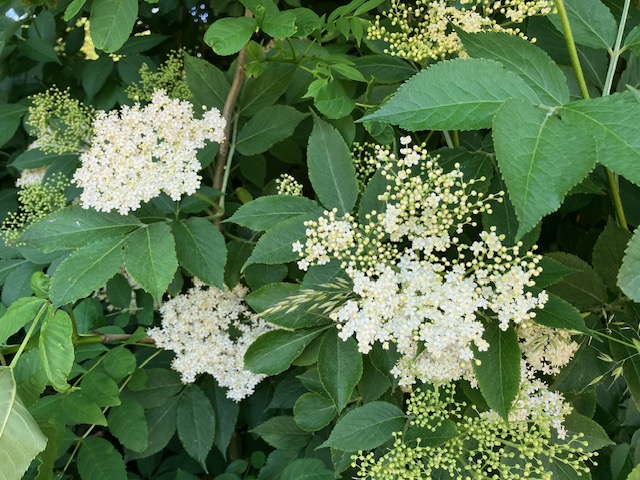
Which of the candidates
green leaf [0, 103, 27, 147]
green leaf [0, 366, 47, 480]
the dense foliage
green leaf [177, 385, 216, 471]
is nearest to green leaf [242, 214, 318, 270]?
the dense foliage

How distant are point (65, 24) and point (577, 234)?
6.73 ft

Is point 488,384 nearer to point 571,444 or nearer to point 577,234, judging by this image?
point 571,444

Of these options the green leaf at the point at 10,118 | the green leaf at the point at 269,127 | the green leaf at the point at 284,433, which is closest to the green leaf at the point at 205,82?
the green leaf at the point at 269,127

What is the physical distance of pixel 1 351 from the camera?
1.43 metres

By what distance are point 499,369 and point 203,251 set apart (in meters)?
0.67

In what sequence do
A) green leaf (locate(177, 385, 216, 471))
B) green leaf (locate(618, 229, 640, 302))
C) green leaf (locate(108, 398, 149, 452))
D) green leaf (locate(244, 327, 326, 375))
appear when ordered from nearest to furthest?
green leaf (locate(618, 229, 640, 302))
green leaf (locate(244, 327, 326, 375))
green leaf (locate(108, 398, 149, 452))
green leaf (locate(177, 385, 216, 471))

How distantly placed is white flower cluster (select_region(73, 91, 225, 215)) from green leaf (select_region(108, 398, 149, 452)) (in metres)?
0.54

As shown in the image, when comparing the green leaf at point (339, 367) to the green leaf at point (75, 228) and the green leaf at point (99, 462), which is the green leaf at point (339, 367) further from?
the green leaf at point (99, 462)

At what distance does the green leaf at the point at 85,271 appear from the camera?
1.20 m

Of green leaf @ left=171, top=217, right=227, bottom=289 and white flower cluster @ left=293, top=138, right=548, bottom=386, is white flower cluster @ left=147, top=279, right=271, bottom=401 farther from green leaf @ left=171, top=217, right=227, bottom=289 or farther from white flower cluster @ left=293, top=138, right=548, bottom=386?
white flower cluster @ left=293, top=138, right=548, bottom=386

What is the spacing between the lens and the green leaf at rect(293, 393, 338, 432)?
54.5 inches

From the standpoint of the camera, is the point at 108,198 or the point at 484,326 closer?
the point at 484,326

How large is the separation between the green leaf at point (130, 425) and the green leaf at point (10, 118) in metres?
0.91

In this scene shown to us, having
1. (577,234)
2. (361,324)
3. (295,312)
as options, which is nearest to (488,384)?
(361,324)
